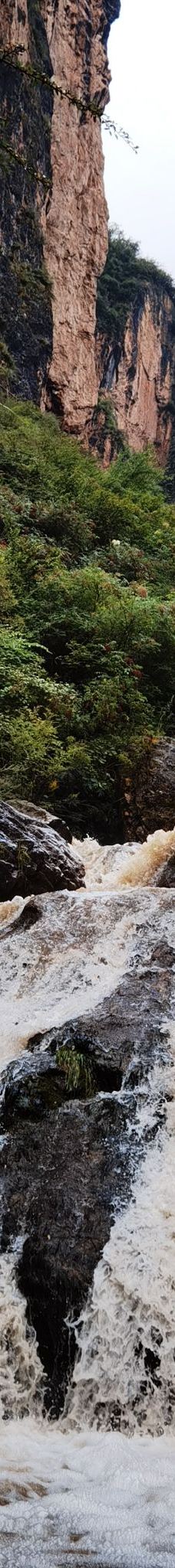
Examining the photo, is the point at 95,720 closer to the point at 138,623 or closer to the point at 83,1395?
the point at 138,623

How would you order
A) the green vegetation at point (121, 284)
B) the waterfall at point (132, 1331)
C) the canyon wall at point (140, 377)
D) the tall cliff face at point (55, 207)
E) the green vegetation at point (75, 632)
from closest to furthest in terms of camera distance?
1. the waterfall at point (132, 1331)
2. the green vegetation at point (75, 632)
3. the tall cliff face at point (55, 207)
4. the canyon wall at point (140, 377)
5. the green vegetation at point (121, 284)

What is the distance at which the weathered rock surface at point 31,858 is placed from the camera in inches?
256

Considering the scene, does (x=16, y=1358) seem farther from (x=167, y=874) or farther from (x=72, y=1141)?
(x=167, y=874)

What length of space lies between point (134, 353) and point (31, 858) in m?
22.1

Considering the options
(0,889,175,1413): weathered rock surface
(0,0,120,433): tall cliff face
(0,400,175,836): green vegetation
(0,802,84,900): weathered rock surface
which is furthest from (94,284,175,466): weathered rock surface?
(0,889,175,1413): weathered rock surface

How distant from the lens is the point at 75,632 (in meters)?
11.0

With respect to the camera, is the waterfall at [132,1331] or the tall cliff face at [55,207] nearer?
the waterfall at [132,1331]

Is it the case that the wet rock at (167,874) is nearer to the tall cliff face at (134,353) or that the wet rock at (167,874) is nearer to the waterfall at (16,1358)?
the waterfall at (16,1358)

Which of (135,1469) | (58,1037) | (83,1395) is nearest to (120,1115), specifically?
(58,1037)

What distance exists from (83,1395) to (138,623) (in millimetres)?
8532

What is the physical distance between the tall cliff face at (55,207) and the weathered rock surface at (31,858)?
10.9 meters

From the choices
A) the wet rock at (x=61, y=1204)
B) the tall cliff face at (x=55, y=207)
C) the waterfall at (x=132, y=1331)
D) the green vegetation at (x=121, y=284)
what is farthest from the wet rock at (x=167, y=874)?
the green vegetation at (x=121, y=284)

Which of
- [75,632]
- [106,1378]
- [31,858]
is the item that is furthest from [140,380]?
[106,1378]

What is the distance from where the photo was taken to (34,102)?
18.1m
